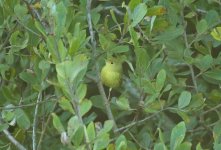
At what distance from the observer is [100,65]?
1.37 metres

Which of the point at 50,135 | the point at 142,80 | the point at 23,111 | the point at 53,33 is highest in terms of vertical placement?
the point at 53,33

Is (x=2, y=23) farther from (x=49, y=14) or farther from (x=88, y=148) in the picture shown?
(x=88, y=148)

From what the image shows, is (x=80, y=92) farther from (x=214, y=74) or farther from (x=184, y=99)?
(x=214, y=74)

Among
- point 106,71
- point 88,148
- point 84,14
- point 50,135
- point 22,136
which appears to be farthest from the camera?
point 50,135

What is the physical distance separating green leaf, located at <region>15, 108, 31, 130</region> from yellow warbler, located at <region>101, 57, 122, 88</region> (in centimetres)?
22

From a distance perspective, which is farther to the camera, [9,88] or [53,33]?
[9,88]

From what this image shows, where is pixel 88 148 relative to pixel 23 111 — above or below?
above

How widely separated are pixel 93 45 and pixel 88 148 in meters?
0.34

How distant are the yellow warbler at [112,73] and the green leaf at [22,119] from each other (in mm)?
215

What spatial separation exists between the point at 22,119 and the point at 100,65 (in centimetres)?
22

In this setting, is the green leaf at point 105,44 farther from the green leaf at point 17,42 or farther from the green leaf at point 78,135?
the green leaf at point 78,135

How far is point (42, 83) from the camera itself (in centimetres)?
128

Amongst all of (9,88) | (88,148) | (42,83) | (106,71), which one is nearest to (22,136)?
(9,88)

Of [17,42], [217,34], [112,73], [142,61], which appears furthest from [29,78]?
[217,34]
